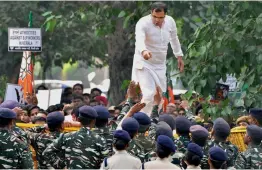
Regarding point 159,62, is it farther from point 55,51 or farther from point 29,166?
point 55,51

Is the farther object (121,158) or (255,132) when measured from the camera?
(255,132)

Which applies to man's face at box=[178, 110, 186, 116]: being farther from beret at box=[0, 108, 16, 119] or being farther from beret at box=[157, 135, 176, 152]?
beret at box=[157, 135, 176, 152]

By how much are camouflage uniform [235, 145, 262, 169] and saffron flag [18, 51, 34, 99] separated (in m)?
10.4

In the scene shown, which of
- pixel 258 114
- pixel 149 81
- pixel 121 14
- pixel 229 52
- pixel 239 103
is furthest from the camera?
pixel 121 14

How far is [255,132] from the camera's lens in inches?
730

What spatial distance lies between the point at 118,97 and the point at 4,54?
8.21 meters

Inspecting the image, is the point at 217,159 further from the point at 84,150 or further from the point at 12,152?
the point at 12,152

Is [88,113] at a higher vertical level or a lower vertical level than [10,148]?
higher

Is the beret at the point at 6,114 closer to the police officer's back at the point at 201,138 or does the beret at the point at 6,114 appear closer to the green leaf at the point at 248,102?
the police officer's back at the point at 201,138

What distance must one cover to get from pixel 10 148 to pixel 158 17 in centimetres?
469

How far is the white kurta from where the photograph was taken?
21.4 meters

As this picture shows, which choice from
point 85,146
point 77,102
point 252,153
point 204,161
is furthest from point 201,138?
point 77,102

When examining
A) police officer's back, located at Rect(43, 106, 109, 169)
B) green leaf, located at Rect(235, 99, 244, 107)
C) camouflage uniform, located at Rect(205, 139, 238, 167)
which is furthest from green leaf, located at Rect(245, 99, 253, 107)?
police officer's back, located at Rect(43, 106, 109, 169)

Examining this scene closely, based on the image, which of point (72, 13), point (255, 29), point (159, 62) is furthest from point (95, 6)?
point (159, 62)
